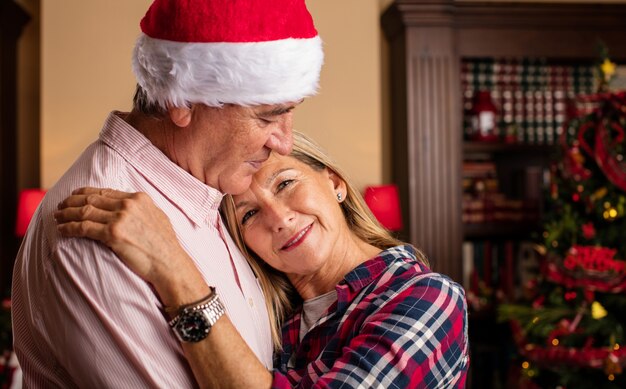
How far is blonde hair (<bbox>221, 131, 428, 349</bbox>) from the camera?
67.3 inches

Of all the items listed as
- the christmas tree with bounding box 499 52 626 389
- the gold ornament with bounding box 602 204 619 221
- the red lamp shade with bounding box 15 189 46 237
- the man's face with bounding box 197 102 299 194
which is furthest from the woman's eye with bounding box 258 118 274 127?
the red lamp shade with bounding box 15 189 46 237

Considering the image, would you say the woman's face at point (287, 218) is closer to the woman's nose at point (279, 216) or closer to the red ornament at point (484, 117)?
the woman's nose at point (279, 216)

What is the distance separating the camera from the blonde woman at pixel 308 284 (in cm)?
118

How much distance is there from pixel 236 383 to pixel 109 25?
4371 mm

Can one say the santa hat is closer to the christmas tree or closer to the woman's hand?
the woman's hand

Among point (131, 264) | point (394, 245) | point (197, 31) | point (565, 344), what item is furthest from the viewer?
point (565, 344)

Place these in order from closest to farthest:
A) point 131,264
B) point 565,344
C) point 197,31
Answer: point 131,264
point 197,31
point 565,344

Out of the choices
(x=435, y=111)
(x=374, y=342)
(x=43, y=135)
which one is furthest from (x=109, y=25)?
(x=374, y=342)

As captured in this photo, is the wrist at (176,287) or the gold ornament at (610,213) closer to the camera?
the wrist at (176,287)

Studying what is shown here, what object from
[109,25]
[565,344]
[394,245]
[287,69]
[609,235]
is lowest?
[565,344]

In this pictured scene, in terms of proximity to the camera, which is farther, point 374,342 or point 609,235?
point 609,235

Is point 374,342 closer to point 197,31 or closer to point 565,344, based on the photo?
point 197,31

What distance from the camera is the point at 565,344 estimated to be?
369cm

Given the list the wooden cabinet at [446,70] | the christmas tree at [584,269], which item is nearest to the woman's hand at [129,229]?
the christmas tree at [584,269]
